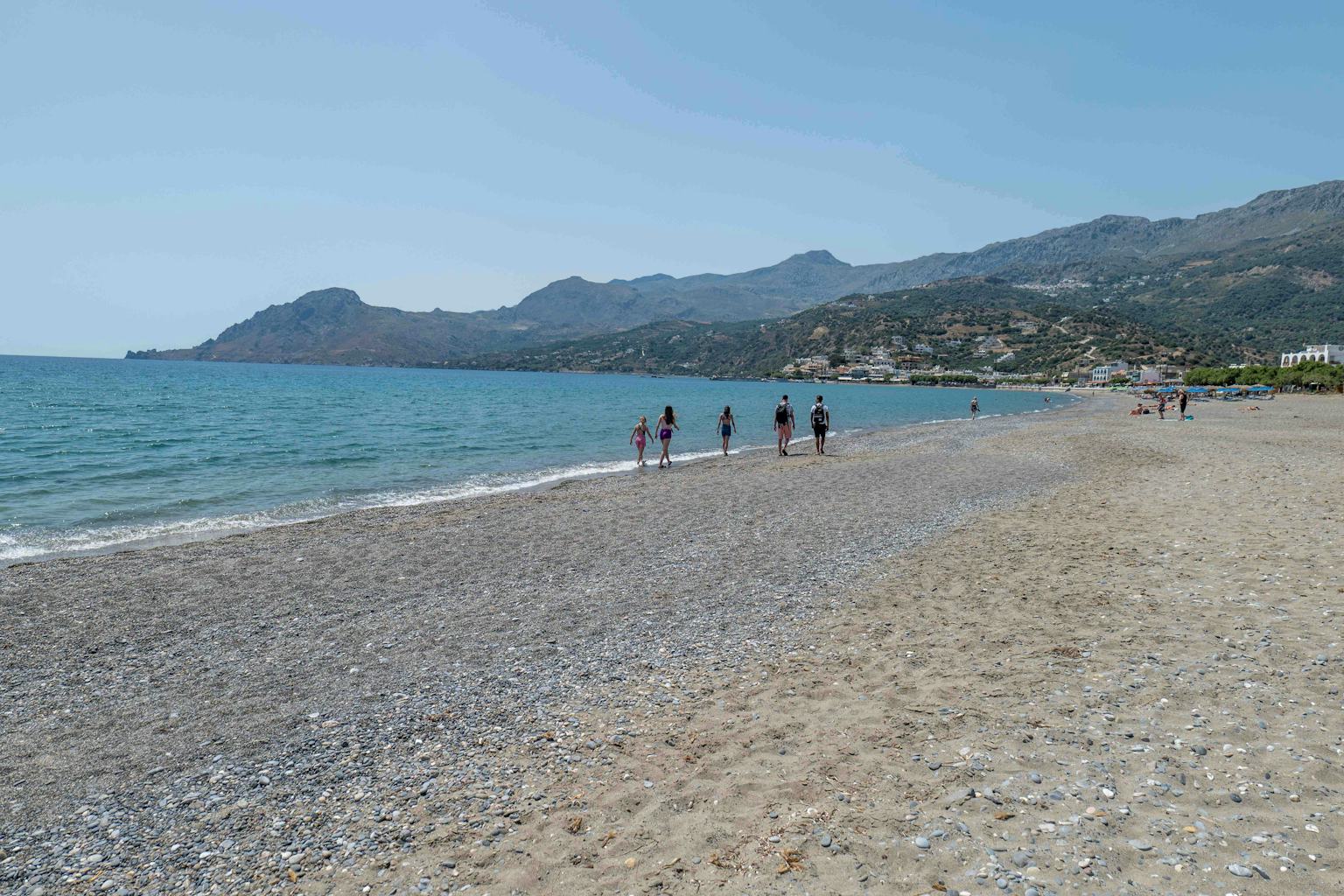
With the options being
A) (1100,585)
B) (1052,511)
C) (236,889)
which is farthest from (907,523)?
(236,889)

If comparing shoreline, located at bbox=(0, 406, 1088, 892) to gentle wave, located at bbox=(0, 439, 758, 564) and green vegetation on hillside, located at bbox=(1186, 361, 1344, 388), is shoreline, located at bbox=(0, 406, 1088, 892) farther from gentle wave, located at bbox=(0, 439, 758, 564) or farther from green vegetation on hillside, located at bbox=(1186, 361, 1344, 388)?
green vegetation on hillside, located at bbox=(1186, 361, 1344, 388)

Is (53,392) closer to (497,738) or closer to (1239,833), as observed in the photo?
(497,738)

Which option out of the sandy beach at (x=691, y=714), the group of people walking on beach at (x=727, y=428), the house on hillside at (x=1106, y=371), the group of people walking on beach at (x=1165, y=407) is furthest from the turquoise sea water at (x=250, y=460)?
the house on hillside at (x=1106, y=371)

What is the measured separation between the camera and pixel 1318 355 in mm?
139125

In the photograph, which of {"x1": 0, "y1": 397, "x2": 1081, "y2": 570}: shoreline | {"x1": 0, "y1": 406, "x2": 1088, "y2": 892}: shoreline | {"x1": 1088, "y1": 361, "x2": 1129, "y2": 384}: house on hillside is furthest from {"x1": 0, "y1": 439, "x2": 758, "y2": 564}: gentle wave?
{"x1": 1088, "y1": 361, "x2": 1129, "y2": 384}: house on hillside

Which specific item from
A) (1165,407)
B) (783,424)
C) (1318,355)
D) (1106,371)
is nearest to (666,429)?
(783,424)

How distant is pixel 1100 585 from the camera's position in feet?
31.1

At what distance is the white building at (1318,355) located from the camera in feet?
438

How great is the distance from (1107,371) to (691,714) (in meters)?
181

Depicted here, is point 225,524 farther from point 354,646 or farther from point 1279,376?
point 1279,376

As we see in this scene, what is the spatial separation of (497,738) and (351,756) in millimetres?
1156

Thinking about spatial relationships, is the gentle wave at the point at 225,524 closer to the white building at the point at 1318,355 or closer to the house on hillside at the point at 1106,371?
the white building at the point at 1318,355

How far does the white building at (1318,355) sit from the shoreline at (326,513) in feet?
484

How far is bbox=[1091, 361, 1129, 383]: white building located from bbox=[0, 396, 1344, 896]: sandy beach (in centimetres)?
16595
